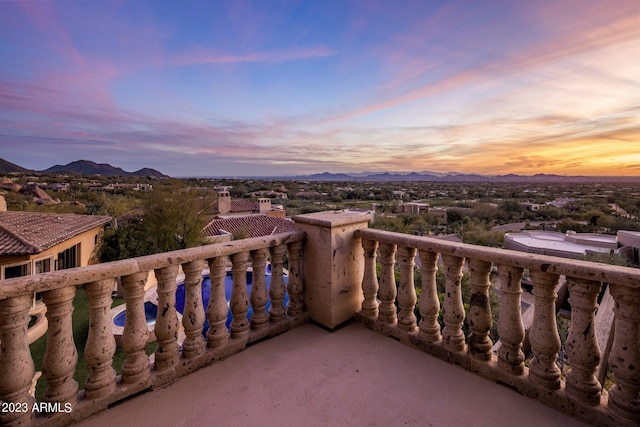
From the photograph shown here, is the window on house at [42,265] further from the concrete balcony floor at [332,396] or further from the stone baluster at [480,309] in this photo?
the stone baluster at [480,309]

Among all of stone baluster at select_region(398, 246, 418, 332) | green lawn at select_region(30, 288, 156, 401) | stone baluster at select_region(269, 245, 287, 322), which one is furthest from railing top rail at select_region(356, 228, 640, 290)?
green lawn at select_region(30, 288, 156, 401)

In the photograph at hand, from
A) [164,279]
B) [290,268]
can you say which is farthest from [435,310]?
[164,279]

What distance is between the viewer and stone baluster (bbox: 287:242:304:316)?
320cm

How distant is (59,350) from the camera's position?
1810 millimetres

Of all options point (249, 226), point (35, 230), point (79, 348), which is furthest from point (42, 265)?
point (249, 226)

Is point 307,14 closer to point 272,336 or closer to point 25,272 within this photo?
point 272,336

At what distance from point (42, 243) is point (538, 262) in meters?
16.7

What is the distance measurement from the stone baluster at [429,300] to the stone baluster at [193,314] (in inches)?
77.4

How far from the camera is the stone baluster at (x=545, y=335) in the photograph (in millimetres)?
1980

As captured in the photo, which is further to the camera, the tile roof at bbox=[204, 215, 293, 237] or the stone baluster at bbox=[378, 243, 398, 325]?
→ the tile roof at bbox=[204, 215, 293, 237]

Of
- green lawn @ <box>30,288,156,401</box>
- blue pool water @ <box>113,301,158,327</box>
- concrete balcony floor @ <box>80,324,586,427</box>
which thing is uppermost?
concrete balcony floor @ <box>80,324,586,427</box>

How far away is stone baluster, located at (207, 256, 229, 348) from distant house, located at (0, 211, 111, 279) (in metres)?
13.8

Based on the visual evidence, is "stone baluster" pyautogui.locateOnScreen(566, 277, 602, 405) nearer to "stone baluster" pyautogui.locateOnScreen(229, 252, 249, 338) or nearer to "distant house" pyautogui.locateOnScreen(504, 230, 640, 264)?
"stone baluster" pyautogui.locateOnScreen(229, 252, 249, 338)

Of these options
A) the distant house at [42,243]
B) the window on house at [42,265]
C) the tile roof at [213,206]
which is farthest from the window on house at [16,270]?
the tile roof at [213,206]
